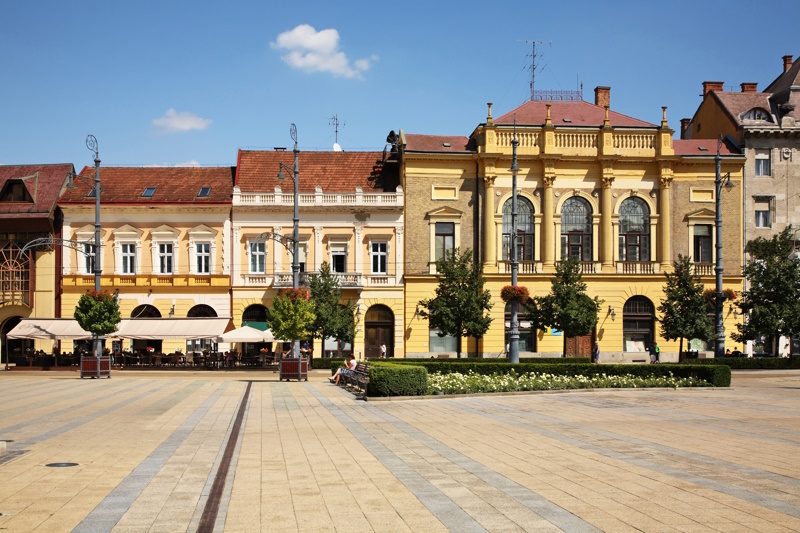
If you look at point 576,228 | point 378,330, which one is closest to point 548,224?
point 576,228

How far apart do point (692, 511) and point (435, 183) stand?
4582 cm

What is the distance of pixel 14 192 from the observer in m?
55.5

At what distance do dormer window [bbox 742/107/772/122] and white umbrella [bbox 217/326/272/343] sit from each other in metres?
33.7

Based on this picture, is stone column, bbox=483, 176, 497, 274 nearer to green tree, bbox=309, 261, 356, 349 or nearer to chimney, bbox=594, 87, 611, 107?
green tree, bbox=309, 261, 356, 349

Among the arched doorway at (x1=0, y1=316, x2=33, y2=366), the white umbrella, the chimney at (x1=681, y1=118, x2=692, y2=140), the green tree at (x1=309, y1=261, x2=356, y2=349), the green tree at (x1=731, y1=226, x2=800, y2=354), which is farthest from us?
the chimney at (x1=681, y1=118, x2=692, y2=140)

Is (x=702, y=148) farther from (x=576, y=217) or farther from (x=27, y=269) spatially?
(x=27, y=269)

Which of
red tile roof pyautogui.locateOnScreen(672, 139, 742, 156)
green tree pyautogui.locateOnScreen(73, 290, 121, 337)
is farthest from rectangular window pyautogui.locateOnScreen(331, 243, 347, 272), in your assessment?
red tile roof pyautogui.locateOnScreen(672, 139, 742, 156)

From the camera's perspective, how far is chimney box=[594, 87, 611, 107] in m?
61.0

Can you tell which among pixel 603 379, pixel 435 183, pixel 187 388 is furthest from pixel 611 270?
pixel 187 388

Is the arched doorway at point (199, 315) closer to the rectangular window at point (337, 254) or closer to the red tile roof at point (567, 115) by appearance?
the rectangular window at point (337, 254)

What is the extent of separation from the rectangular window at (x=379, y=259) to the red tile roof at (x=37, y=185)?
63.9ft

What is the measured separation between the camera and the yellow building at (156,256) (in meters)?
54.1

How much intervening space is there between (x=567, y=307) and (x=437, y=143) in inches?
555

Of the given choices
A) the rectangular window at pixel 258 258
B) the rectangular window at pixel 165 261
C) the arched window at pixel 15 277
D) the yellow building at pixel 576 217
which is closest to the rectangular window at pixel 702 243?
the yellow building at pixel 576 217
